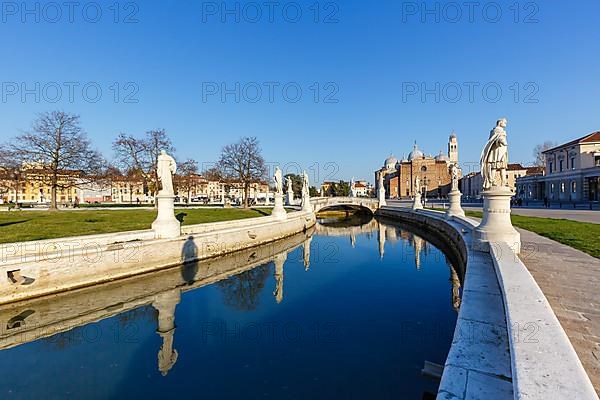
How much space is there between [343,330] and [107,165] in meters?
30.9

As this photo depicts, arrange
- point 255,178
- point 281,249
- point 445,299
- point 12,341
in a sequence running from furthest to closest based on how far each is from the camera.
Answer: point 255,178
point 281,249
point 445,299
point 12,341

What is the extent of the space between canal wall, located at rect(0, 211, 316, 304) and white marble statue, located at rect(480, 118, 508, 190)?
10.7m

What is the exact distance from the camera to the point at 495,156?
7.64 m

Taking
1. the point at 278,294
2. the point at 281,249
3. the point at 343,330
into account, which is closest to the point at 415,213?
the point at 281,249

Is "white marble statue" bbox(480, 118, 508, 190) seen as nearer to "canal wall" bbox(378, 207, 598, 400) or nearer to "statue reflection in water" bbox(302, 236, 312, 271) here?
"canal wall" bbox(378, 207, 598, 400)

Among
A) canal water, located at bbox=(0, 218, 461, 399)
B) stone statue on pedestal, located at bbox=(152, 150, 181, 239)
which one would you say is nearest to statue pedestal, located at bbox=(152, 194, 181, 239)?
stone statue on pedestal, located at bbox=(152, 150, 181, 239)

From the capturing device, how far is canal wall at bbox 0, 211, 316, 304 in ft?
26.0

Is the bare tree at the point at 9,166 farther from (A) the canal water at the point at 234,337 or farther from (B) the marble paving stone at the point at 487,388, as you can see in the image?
(B) the marble paving stone at the point at 487,388

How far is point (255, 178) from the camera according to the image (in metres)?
34.7

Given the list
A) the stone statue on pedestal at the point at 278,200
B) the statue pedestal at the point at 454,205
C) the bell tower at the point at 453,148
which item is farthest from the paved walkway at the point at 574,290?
the bell tower at the point at 453,148

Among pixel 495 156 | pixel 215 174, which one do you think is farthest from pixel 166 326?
pixel 215 174

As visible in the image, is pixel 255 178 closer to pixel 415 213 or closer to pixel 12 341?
pixel 415 213

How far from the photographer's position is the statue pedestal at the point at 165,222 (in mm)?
12102

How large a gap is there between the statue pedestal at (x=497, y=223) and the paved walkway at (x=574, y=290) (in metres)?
0.46
